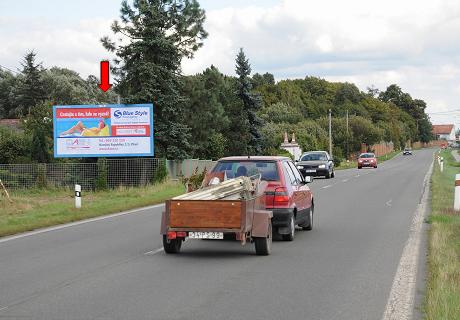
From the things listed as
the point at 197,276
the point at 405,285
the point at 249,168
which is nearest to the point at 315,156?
the point at 249,168

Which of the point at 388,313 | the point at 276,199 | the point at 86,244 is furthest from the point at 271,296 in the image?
the point at 86,244

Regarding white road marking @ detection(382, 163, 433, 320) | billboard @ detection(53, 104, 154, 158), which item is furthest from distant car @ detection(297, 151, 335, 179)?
white road marking @ detection(382, 163, 433, 320)

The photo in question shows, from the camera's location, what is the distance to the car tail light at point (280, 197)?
1314 cm

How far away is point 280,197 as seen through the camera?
1315cm

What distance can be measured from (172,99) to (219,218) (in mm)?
31145

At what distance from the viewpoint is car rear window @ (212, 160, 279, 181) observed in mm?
13469

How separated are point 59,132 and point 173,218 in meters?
25.4

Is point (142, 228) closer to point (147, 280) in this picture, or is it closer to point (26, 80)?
point (147, 280)

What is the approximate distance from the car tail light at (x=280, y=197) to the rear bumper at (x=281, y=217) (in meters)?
0.13

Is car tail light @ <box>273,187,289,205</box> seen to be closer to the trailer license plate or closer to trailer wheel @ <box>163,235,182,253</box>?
trailer wheel @ <box>163,235,182,253</box>

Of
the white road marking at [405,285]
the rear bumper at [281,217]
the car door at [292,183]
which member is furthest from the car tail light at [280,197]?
the white road marking at [405,285]

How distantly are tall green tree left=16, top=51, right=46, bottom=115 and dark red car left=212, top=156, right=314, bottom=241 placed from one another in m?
70.0

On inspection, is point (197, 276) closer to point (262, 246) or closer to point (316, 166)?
point (262, 246)

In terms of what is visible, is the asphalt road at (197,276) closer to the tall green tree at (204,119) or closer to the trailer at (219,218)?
the trailer at (219,218)
